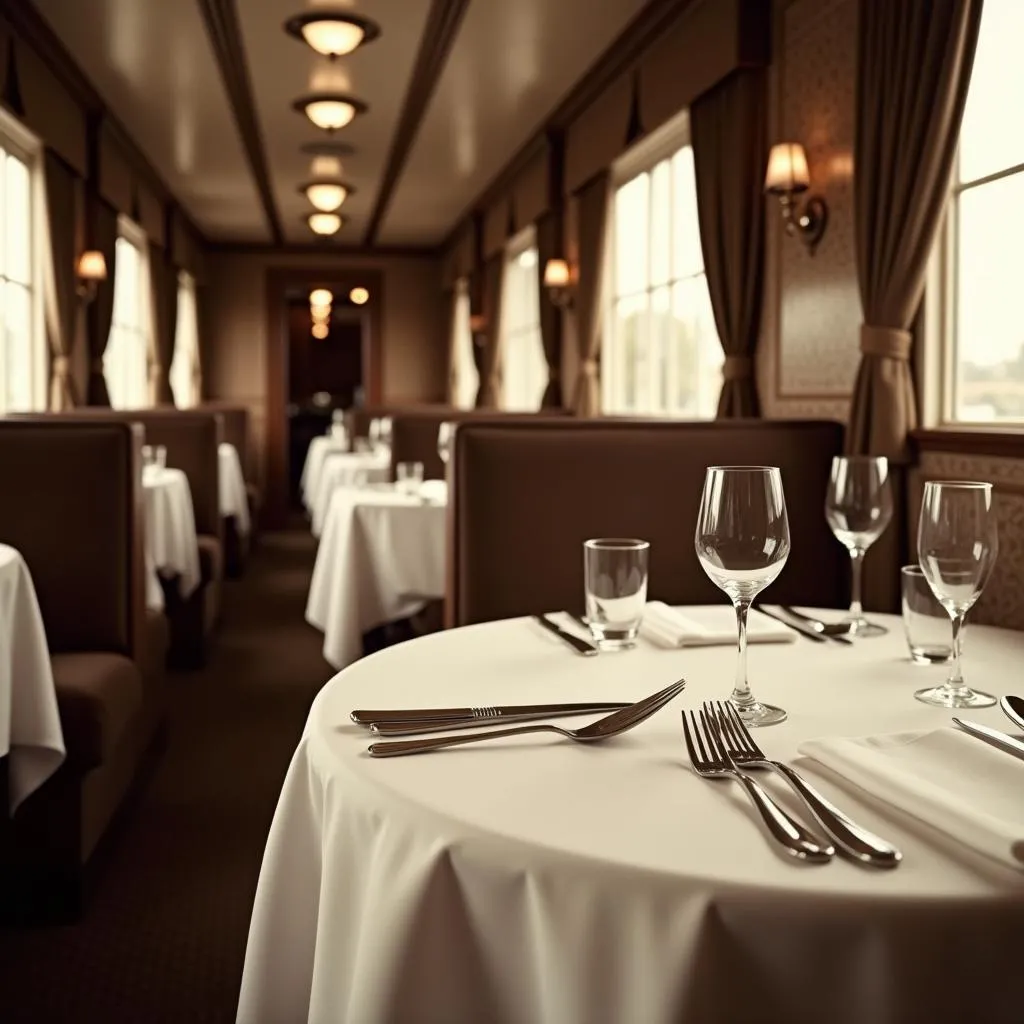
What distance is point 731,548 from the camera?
3.83 ft

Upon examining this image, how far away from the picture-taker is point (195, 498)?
17.4 feet

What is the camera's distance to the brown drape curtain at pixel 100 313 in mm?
7520

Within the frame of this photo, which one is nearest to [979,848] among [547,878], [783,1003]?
[783,1003]

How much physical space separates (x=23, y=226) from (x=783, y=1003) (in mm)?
6931

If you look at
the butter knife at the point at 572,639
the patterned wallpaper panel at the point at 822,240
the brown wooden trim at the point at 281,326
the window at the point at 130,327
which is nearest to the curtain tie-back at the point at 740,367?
the patterned wallpaper panel at the point at 822,240

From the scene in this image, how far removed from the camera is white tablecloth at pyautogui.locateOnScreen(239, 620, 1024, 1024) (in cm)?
75

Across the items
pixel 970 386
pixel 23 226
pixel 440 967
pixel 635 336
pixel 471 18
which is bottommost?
pixel 440 967

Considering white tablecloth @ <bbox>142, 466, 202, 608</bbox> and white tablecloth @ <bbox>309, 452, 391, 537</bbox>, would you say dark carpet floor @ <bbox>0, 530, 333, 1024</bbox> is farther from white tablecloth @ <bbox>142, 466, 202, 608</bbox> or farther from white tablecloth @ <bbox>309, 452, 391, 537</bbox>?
white tablecloth @ <bbox>309, 452, 391, 537</bbox>

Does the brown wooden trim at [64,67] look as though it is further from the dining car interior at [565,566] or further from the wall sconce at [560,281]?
the wall sconce at [560,281]

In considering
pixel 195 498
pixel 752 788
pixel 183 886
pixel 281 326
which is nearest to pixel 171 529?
pixel 195 498

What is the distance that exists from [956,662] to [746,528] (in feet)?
1.09

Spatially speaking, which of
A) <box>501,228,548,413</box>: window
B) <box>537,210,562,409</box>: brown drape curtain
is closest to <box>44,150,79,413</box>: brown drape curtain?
<box>537,210,562,409</box>: brown drape curtain

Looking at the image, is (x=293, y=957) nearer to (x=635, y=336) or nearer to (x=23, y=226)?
(x=635, y=336)

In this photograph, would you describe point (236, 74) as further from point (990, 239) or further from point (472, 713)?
point (472, 713)
